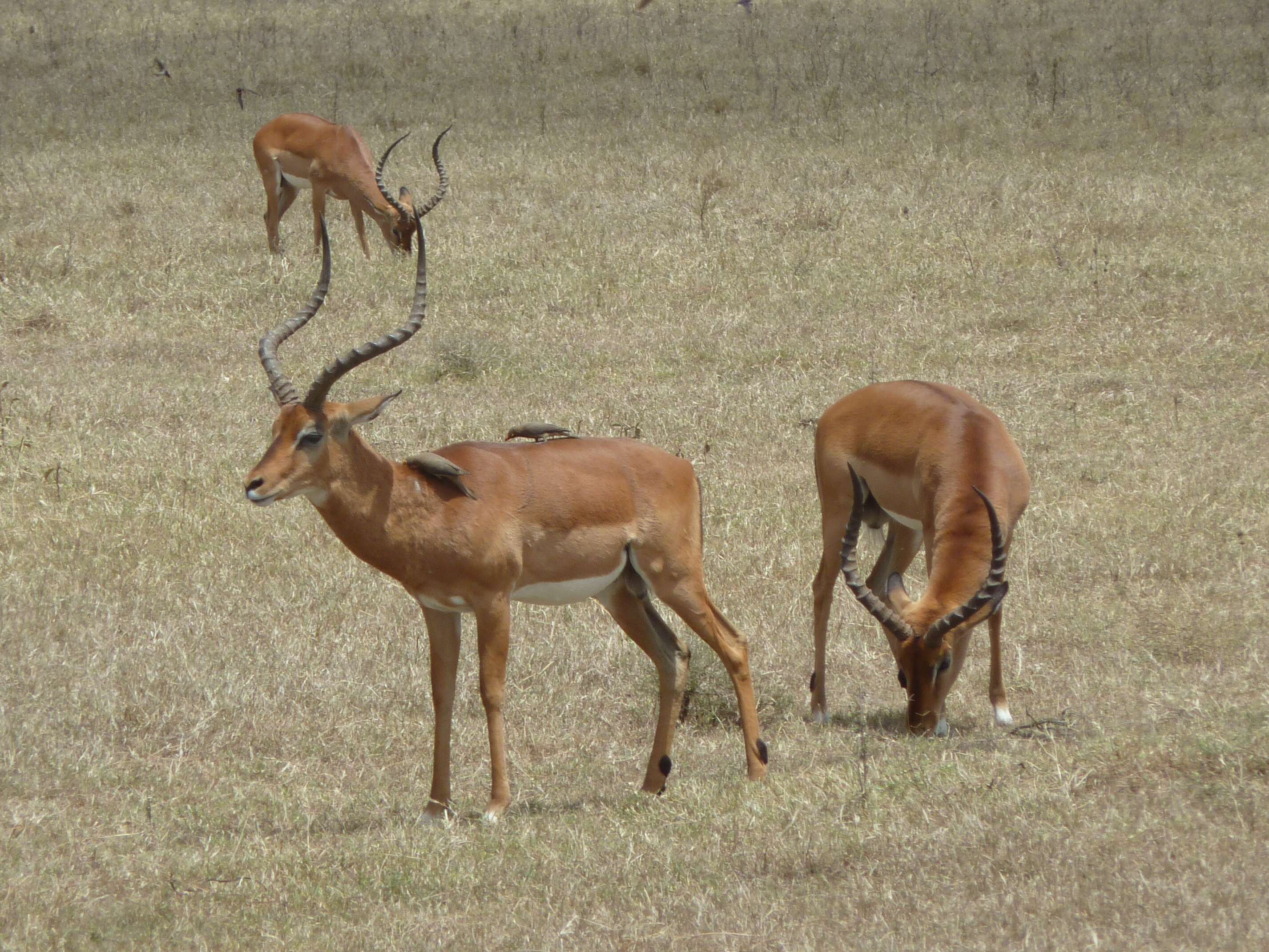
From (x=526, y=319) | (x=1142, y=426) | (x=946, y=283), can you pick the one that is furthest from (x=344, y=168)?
(x=1142, y=426)

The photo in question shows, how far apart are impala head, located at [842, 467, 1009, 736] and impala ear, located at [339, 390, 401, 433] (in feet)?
6.01

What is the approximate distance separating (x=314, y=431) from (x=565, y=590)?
3.66ft

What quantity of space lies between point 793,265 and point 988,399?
3.32 metres

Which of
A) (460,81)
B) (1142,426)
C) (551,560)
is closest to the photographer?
(551,560)

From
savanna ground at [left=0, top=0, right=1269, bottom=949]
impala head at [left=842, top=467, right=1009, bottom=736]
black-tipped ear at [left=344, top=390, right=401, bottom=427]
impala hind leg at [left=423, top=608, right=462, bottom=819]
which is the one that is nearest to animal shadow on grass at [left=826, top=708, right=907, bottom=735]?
savanna ground at [left=0, top=0, right=1269, bottom=949]

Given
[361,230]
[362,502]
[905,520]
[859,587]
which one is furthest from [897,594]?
[361,230]

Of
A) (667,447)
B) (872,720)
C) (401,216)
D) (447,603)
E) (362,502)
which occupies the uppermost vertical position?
(401,216)

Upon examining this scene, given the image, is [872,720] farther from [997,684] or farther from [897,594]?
[897,594]

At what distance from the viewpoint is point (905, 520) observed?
7.30 meters

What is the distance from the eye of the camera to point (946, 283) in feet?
43.8

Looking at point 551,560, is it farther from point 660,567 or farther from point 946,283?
point 946,283

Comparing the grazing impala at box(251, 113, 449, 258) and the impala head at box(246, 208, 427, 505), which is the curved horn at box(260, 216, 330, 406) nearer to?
the impala head at box(246, 208, 427, 505)

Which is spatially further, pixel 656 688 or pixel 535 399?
pixel 535 399

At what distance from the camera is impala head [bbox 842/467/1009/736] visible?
6.08m
